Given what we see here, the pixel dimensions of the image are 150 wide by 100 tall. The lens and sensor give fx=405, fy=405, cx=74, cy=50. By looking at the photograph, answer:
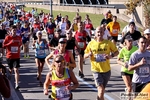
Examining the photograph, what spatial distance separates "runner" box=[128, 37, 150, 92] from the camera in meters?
8.03

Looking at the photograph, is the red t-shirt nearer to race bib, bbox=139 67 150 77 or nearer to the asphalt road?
the asphalt road

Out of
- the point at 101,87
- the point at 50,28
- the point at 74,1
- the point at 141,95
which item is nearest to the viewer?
the point at 141,95

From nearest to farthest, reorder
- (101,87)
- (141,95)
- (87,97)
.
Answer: (141,95) → (101,87) → (87,97)

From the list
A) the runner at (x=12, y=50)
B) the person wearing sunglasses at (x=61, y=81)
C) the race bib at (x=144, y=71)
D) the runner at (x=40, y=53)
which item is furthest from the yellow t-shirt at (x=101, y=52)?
the runner at (x=12, y=50)

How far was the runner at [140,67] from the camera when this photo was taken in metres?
8.03

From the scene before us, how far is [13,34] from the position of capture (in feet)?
40.9

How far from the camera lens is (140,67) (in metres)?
8.12

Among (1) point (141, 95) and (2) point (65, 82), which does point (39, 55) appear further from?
(1) point (141, 95)

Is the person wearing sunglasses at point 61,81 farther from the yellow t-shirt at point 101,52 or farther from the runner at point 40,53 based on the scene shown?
the runner at point 40,53

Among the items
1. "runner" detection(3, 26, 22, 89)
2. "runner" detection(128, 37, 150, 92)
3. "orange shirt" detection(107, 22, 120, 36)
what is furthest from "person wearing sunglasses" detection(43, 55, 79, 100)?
"orange shirt" detection(107, 22, 120, 36)

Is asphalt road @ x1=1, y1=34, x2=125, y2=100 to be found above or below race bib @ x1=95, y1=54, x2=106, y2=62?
→ below

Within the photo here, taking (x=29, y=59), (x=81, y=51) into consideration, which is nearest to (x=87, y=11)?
(x=29, y=59)

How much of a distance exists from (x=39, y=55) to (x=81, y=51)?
1.86 meters

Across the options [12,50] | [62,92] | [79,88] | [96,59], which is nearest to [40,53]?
[12,50]
